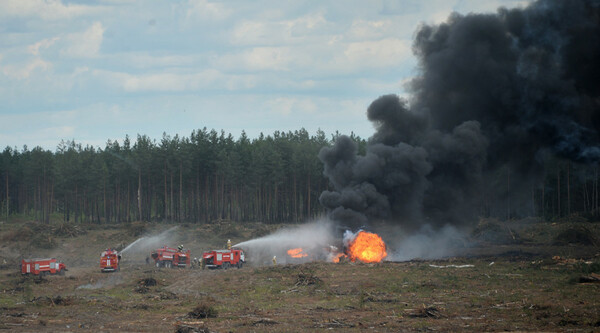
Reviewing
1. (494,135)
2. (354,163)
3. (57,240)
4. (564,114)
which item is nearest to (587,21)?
(564,114)

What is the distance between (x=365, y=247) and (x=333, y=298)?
64.5 feet

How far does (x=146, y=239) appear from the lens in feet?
257

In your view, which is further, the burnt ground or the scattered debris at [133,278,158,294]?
the scattered debris at [133,278,158,294]

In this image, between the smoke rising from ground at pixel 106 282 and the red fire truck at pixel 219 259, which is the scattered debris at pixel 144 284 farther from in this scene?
the red fire truck at pixel 219 259

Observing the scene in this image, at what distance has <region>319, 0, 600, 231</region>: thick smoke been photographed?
56625 mm

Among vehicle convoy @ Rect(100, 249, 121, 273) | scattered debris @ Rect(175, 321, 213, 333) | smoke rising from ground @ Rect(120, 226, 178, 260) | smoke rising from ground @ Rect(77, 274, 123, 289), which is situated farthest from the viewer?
smoke rising from ground @ Rect(120, 226, 178, 260)

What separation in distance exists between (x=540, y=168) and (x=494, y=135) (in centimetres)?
732

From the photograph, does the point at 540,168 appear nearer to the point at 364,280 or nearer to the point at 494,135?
the point at 494,135

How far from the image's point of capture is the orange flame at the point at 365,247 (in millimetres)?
52031

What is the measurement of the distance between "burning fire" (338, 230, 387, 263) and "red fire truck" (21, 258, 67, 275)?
26843 millimetres

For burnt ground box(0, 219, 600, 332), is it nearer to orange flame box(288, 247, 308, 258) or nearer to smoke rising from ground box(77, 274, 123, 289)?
smoke rising from ground box(77, 274, 123, 289)

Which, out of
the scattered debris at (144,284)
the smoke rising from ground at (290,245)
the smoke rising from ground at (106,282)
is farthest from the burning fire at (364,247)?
the smoke rising from ground at (106,282)

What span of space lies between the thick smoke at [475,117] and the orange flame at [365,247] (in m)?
2.23

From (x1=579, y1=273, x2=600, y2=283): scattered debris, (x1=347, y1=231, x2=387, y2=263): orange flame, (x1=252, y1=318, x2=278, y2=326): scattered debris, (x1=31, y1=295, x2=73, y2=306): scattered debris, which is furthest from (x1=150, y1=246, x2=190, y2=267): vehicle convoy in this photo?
(x1=579, y1=273, x2=600, y2=283): scattered debris
